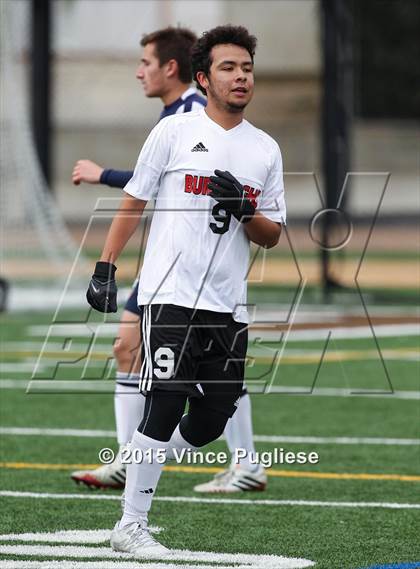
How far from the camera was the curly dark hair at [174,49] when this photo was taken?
6.65 m

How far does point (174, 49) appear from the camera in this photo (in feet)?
21.8

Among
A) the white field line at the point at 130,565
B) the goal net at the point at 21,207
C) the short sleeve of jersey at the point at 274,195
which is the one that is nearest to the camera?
the white field line at the point at 130,565

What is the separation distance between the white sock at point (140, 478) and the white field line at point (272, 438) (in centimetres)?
255

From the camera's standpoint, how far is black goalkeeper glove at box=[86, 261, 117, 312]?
511 cm

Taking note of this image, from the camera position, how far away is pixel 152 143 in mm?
5211

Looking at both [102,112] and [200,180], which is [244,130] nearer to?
[200,180]

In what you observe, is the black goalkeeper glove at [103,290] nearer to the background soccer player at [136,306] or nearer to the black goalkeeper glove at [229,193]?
the black goalkeeper glove at [229,193]

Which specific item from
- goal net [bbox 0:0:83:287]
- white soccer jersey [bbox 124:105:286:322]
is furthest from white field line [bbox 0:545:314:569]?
goal net [bbox 0:0:83:287]

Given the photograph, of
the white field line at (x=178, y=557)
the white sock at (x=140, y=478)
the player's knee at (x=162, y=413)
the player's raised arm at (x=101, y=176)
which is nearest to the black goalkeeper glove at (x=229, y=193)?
the player's knee at (x=162, y=413)

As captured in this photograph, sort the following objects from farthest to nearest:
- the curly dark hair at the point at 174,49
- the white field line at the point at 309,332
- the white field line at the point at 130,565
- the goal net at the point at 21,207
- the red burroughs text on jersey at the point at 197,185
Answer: the goal net at the point at 21,207 → the white field line at the point at 309,332 → the curly dark hair at the point at 174,49 → the red burroughs text on jersey at the point at 197,185 → the white field line at the point at 130,565

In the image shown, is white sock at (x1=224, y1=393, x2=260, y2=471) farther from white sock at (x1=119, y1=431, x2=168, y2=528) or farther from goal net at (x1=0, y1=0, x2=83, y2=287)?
goal net at (x1=0, y1=0, x2=83, y2=287)

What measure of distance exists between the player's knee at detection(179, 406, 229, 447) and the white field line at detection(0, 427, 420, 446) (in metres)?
2.36

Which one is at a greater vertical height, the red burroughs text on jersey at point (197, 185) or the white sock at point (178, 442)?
the red burroughs text on jersey at point (197, 185)

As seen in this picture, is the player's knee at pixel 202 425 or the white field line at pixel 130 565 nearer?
the white field line at pixel 130 565
